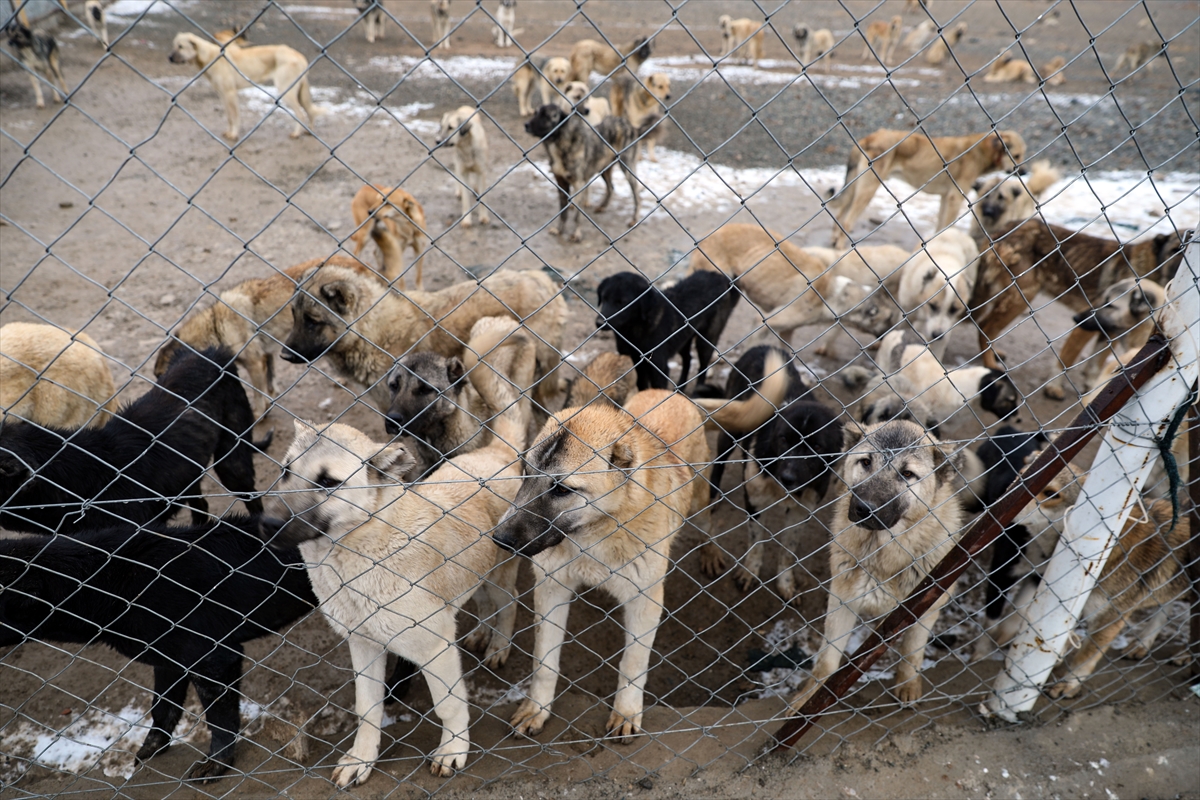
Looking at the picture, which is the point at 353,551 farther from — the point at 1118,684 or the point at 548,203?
the point at 548,203

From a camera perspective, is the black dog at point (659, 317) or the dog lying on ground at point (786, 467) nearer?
the dog lying on ground at point (786, 467)

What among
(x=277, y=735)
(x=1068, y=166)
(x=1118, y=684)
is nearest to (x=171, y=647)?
(x=277, y=735)

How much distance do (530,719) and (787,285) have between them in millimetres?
4938

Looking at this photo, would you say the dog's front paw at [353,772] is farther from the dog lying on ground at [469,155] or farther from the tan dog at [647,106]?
the tan dog at [647,106]

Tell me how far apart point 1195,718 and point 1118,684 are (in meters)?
0.33

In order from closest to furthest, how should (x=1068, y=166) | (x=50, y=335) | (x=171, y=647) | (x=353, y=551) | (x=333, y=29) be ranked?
1. (x=353, y=551)
2. (x=171, y=647)
3. (x=50, y=335)
4. (x=1068, y=166)
5. (x=333, y=29)

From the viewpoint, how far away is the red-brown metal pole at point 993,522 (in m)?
Answer: 2.84

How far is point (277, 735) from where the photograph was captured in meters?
3.60

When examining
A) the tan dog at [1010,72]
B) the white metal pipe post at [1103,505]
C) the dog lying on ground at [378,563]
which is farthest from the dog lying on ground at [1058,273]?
the tan dog at [1010,72]

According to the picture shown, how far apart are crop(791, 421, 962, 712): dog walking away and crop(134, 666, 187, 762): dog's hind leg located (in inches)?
112

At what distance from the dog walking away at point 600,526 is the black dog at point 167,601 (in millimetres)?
1060

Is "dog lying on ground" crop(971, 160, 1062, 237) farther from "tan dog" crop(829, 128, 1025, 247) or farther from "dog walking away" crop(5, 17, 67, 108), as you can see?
"dog walking away" crop(5, 17, 67, 108)

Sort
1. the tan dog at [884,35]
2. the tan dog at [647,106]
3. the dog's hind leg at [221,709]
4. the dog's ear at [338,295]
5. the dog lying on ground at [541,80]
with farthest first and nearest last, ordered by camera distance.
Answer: the tan dog at [884,35], the dog lying on ground at [541,80], the tan dog at [647,106], the dog's ear at [338,295], the dog's hind leg at [221,709]

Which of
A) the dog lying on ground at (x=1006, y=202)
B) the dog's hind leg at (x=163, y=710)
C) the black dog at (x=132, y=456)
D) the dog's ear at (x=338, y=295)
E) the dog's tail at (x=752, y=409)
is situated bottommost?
the dog's hind leg at (x=163, y=710)
